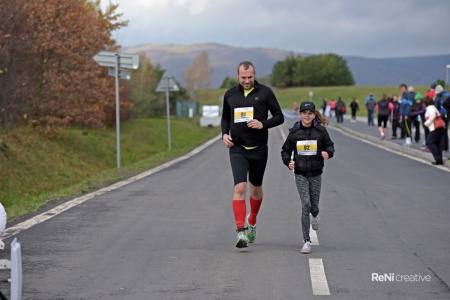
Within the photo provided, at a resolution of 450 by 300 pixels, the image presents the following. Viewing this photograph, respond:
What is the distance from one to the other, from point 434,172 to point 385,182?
2.86 metres

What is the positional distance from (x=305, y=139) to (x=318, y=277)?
1.99 meters

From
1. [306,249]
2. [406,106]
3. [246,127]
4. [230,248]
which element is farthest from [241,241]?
[406,106]

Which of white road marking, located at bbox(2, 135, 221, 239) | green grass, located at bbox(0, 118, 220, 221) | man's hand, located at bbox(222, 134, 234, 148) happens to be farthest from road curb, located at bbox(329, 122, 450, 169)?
man's hand, located at bbox(222, 134, 234, 148)

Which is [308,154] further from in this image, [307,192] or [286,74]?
[286,74]

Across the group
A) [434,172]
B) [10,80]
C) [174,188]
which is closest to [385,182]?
[434,172]

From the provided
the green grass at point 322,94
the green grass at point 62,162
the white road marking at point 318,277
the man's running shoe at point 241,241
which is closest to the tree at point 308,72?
the green grass at point 322,94

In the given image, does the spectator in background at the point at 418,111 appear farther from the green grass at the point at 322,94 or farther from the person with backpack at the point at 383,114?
the green grass at the point at 322,94

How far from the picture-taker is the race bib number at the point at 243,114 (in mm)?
9289

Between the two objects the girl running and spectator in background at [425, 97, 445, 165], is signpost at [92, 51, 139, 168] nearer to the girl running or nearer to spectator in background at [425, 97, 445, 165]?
spectator in background at [425, 97, 445, 165]

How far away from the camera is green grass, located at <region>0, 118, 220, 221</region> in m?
18.0

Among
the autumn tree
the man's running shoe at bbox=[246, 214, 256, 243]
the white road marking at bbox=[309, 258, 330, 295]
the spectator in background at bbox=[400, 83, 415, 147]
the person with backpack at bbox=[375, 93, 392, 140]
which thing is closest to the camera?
the white road marking at bbox=[309, 258, 330, 295]

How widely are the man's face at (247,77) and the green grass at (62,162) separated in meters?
4.26

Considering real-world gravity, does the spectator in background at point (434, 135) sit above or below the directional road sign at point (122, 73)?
below

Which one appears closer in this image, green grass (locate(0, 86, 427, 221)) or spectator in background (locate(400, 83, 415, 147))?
green grass (locate(0, 86, 427, 221))
